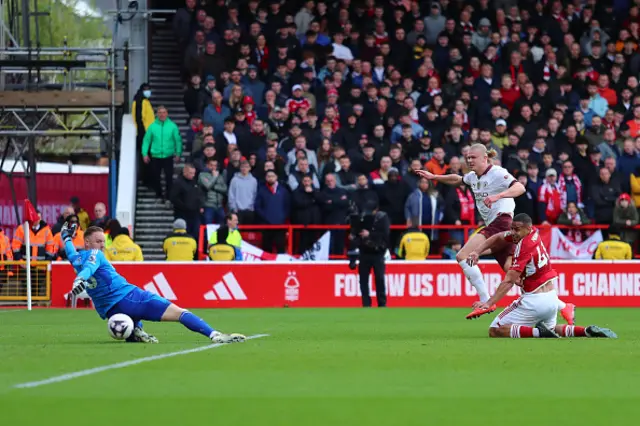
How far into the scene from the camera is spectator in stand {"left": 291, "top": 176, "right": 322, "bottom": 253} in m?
→ 25.3

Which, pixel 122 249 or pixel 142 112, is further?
pixel 142 112

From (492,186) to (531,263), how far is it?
7.79 feet

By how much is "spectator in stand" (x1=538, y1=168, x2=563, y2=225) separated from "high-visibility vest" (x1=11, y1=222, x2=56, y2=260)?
1024 cm

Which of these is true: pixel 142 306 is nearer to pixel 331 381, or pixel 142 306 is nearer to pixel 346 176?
pixel 331 381

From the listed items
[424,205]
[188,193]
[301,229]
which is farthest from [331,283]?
[188,193]

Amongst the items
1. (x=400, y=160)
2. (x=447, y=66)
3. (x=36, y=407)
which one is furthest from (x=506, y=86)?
(x=36, y=407)

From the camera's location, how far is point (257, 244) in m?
26.2

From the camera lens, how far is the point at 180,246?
25047mm

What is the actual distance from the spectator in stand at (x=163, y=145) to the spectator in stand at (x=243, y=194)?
2016mm

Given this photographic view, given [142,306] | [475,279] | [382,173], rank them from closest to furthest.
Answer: [142,306], [475,279], [382,173]

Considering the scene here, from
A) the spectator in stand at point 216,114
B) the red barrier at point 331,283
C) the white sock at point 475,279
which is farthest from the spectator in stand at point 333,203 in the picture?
the white sock at point 475,279

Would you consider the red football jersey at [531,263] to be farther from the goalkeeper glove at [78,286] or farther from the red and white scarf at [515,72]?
the red and white scarf at [515,72]

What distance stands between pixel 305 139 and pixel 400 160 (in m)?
2.03

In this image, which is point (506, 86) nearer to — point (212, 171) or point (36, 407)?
point (212, 171)
